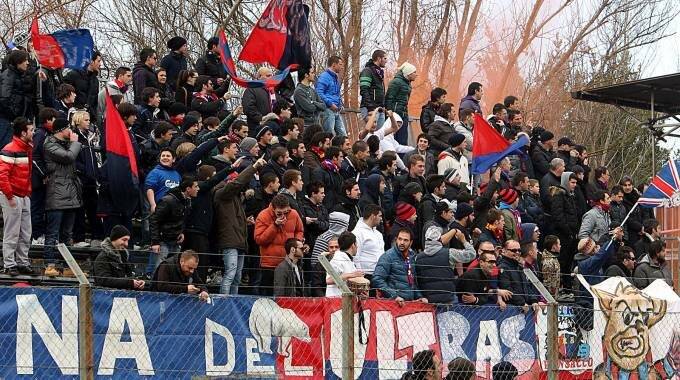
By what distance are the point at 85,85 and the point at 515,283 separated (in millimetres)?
6779

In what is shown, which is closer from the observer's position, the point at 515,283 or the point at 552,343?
the point at 552,343

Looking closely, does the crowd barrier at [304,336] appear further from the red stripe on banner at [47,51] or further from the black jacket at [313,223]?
the red stripe on banner at [47,51]

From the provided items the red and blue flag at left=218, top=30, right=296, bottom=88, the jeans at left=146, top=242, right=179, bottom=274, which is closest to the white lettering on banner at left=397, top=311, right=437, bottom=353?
the jeans at left=146, top=242, right=179, bottom=274

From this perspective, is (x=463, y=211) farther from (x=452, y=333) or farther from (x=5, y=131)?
(x=5, y=131)

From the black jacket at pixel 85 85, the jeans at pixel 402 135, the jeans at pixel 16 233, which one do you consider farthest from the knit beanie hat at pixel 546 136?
the jeans at pixel 16 233

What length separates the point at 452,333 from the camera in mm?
13453

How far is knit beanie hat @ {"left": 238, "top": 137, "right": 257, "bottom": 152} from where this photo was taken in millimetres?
16531

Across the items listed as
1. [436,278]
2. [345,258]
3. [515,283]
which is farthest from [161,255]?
[515,283]

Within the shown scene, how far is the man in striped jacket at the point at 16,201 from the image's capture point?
1381cm

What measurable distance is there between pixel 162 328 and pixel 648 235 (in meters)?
10.0

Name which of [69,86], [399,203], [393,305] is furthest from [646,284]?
[69,86]

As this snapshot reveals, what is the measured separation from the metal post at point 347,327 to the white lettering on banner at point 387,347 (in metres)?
1.04

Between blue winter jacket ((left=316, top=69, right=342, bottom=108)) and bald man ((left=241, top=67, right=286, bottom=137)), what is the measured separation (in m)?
0.94

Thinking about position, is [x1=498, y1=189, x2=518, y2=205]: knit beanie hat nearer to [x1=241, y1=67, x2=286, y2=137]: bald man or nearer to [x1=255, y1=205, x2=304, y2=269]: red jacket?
[x1=241, y1=67, x2=286, y2=137]: bald man
